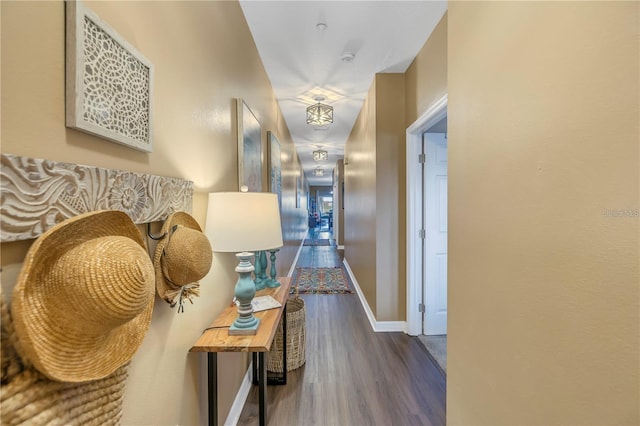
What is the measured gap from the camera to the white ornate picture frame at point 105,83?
62cm

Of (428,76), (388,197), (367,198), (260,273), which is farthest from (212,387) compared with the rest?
(367,198)

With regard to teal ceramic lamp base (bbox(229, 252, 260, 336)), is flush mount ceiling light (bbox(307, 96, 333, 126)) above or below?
above

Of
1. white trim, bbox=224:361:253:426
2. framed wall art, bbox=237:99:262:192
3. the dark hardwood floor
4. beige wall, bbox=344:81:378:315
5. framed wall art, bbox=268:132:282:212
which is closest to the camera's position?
white trim, bbox=224:361:253:426

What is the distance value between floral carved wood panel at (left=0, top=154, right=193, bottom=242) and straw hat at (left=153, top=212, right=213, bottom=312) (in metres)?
0.11

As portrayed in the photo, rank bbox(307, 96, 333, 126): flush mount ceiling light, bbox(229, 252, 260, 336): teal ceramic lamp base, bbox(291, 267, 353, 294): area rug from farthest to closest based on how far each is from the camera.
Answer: bbox(291, 267, 353, 294): area rug < bbox(307, 96, 333, 126): flush mount ceiling light < bbox(229, 252, 260, 336): teal ceramic lamp base

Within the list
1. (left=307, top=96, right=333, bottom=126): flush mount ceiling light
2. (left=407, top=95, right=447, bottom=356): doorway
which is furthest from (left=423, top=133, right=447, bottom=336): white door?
(left=307, top=96, right=333, bottom=126): flush mount ceiling light

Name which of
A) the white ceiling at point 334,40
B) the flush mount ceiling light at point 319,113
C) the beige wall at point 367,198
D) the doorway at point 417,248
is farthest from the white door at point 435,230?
the flush mount ceiling light at point 319,113

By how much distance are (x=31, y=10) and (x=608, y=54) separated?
126 centimetres

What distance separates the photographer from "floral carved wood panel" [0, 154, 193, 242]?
1.57 ft

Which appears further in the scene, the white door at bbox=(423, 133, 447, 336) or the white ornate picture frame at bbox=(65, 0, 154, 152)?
the white door at bbox=(423, 133, 447, 336)

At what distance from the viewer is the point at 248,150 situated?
2.08 metres

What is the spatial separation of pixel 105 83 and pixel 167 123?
0.34 metres

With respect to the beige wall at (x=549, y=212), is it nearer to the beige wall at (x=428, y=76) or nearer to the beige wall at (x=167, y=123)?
the beige wall at (x=428, y=76)

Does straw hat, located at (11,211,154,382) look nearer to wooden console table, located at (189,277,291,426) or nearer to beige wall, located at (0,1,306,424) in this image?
beige wall, located at (0,1,306,424)
